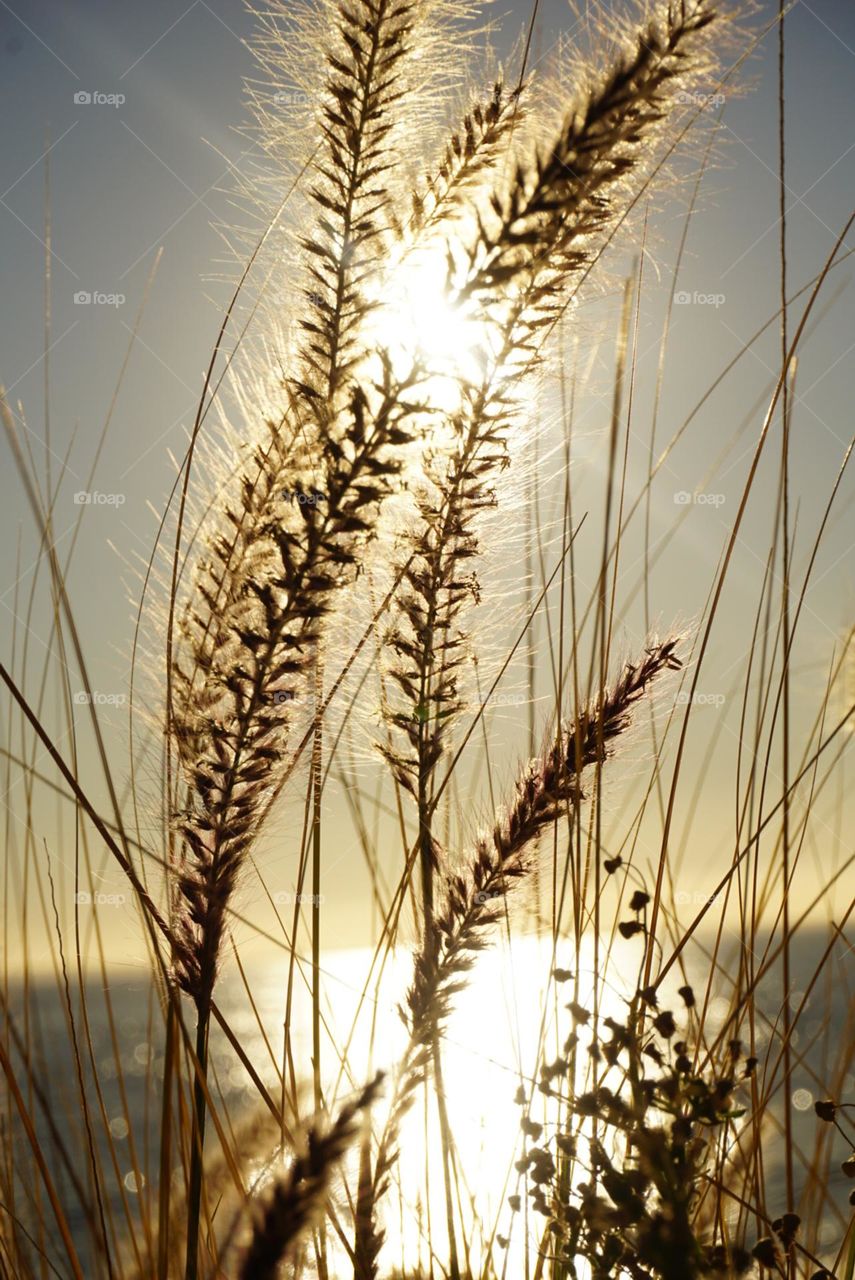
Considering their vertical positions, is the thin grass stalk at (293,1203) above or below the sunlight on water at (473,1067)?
above

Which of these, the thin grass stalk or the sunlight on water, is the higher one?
the thin grass stalk

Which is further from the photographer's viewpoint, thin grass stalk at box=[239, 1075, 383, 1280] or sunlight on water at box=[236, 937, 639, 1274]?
sunlight on water at box=[236, 937, 639, 1274]

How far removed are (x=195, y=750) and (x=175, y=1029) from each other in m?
0.36

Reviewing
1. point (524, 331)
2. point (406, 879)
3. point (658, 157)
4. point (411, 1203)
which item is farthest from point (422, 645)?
Answer: point (411, 1203)

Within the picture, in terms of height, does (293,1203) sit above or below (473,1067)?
above

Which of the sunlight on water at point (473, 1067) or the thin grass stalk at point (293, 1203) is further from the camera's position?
the sunlight on water at point (473, 1067)

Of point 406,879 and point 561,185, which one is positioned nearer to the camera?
point 561,185

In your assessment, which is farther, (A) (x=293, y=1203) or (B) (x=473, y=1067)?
(B) (x=473, y=1067)

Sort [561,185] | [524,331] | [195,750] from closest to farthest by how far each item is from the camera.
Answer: [561,185] < [195,750] < [524,331]

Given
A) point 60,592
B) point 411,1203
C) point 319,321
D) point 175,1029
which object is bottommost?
point 411,1203

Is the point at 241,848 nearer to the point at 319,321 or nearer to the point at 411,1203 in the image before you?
the point at 319,321

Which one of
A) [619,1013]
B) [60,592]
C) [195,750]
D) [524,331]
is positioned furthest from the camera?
[60,592]

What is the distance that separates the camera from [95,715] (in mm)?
1372

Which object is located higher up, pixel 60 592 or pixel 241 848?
pixel 60 592
